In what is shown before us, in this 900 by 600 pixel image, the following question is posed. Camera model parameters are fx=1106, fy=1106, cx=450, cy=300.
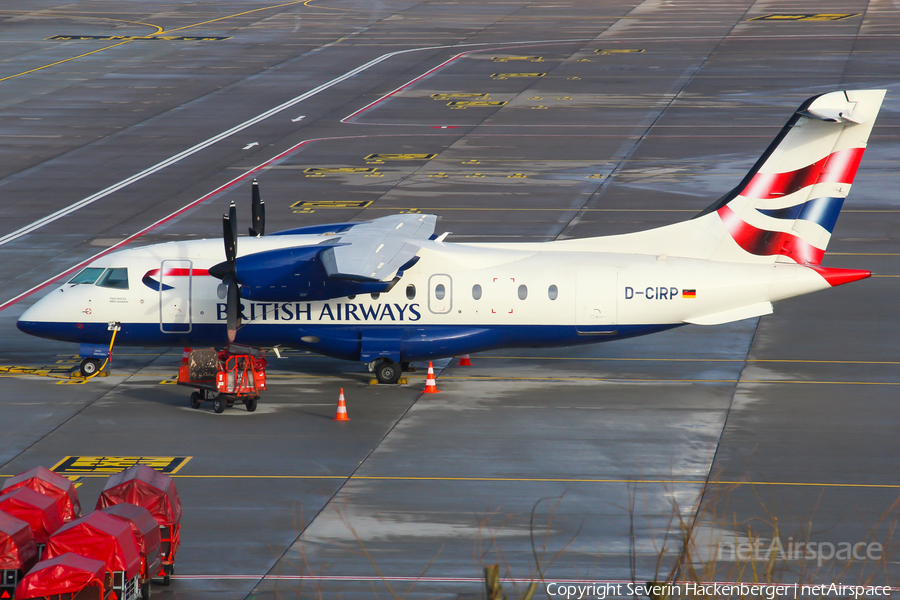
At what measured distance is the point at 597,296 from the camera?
995 inches

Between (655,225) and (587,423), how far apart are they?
15.9 m

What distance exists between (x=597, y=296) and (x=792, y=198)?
5184 mm

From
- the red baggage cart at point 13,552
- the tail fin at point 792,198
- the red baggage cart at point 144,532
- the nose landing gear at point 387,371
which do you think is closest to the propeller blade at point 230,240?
the nose landing gear at point 387,371

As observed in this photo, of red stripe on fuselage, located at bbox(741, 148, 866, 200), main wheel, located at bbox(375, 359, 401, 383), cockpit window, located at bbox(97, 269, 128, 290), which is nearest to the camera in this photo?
red stripe on fuselage, located at bbox(741, 148, 866, 200)

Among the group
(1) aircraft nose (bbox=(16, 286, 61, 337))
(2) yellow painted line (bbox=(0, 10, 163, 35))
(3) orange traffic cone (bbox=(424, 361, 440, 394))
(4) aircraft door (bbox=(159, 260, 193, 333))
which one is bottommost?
(3) orange traffic cone (bbox=(424, 361, 440, 394))

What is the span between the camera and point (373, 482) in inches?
806

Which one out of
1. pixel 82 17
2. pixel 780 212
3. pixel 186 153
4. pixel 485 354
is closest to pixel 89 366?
pixel 485 354

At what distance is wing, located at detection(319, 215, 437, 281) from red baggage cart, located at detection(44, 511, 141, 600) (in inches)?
364

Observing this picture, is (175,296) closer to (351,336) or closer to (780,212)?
(351,336)

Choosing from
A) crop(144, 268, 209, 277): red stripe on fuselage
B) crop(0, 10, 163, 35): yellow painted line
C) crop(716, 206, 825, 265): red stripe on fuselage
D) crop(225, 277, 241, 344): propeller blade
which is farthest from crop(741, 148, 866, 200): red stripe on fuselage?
crop(0, 10, 163, 35): yellow painted line

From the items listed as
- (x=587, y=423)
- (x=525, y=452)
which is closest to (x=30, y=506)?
(x=525, y=452)

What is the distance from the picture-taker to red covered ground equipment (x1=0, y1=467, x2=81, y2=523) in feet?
53.2

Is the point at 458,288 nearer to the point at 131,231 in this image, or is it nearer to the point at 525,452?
the point at 525,452

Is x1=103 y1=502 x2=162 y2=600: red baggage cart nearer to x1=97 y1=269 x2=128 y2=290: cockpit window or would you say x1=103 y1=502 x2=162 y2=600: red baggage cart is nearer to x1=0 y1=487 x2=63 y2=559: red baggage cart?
x1=0 y1=487 x2=63 y2=559: red baggage cart
